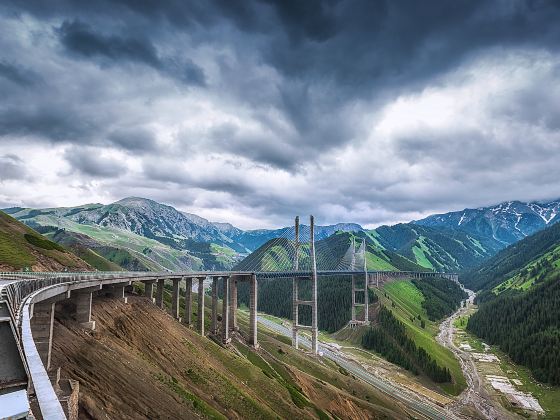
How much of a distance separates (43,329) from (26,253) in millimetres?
73063

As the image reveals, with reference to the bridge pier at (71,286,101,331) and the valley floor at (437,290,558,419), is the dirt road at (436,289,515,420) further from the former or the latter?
the bridge pier at (71,286,101,331)

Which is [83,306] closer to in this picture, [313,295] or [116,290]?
[116,290]

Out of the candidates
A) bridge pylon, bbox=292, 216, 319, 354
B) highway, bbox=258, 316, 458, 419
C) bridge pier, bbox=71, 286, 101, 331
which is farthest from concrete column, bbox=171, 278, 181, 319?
highway, bbox=258, 316, 458, 419

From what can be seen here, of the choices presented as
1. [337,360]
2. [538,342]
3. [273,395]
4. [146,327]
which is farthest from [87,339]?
[538,342]

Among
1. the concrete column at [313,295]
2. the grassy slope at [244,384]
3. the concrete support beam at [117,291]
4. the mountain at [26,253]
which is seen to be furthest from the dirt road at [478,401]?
the mountain at [26,253]

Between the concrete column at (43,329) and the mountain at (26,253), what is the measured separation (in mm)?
54582

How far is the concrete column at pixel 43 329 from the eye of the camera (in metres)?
36.4

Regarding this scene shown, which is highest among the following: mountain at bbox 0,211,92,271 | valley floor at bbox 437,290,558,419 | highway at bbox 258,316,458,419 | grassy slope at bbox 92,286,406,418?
mountain at bbox 0,211,92,271

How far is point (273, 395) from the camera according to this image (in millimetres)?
71188

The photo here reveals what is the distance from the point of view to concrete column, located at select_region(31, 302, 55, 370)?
3638 cm

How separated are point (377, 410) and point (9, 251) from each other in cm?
9314

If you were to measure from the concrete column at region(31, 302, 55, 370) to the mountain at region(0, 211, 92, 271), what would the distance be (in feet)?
179

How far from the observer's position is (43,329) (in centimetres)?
3856

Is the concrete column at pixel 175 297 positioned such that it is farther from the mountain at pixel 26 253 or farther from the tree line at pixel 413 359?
the tree line at pixel 413 359
